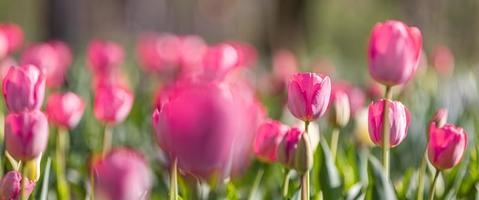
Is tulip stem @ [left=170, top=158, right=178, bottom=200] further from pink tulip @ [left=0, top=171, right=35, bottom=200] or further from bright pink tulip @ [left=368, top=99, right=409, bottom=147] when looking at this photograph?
bright pink tulip @ [left=368, top=99, right=409, bottom=147]

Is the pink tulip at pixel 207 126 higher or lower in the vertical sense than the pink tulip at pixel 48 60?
higher

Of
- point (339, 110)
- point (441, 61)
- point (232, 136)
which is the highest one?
point (232, 136)

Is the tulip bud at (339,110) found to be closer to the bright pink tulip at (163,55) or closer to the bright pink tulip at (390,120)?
the bright pink tulip at (390,120)

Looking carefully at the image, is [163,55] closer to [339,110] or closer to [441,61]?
[441,61]

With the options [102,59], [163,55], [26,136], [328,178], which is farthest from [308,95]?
[163,55]

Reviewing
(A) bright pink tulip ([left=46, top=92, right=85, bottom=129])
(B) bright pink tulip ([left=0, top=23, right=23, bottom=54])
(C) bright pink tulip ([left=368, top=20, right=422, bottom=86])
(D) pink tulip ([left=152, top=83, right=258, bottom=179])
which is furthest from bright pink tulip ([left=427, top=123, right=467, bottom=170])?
(B) bright pink tulip ([left=0, top=23, right=23, bottom=54])

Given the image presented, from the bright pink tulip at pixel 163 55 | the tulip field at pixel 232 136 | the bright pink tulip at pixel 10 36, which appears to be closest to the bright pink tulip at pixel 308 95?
the tulip field at pixel 232 136
